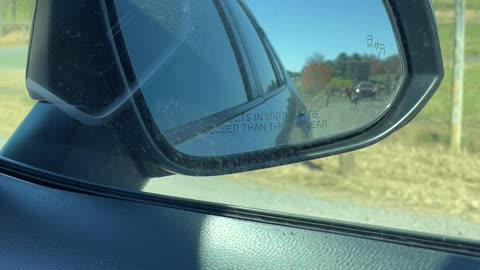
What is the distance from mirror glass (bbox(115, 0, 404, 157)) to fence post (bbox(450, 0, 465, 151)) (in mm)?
414

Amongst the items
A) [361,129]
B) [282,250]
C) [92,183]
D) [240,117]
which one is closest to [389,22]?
[361,129]

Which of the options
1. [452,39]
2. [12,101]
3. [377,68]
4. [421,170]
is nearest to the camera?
[377,68]

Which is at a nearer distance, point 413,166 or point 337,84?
point 337,84

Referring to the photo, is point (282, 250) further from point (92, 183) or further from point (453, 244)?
point (92, 183)

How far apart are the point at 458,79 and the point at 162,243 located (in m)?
1.37

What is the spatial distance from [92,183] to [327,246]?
3.47ft

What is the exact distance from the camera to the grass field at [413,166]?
276 centimetres

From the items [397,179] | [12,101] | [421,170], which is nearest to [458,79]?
[421,170]

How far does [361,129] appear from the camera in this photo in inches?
104

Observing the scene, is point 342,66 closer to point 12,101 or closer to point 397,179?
point 397,179

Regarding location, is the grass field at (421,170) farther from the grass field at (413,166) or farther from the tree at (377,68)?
the tree at (377,68)

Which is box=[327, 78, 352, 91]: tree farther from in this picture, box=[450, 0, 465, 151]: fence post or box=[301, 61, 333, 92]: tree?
box=[450, 0, 465, 151]: fence post

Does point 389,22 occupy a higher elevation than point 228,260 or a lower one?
higher

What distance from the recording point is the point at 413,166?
3166 mm
